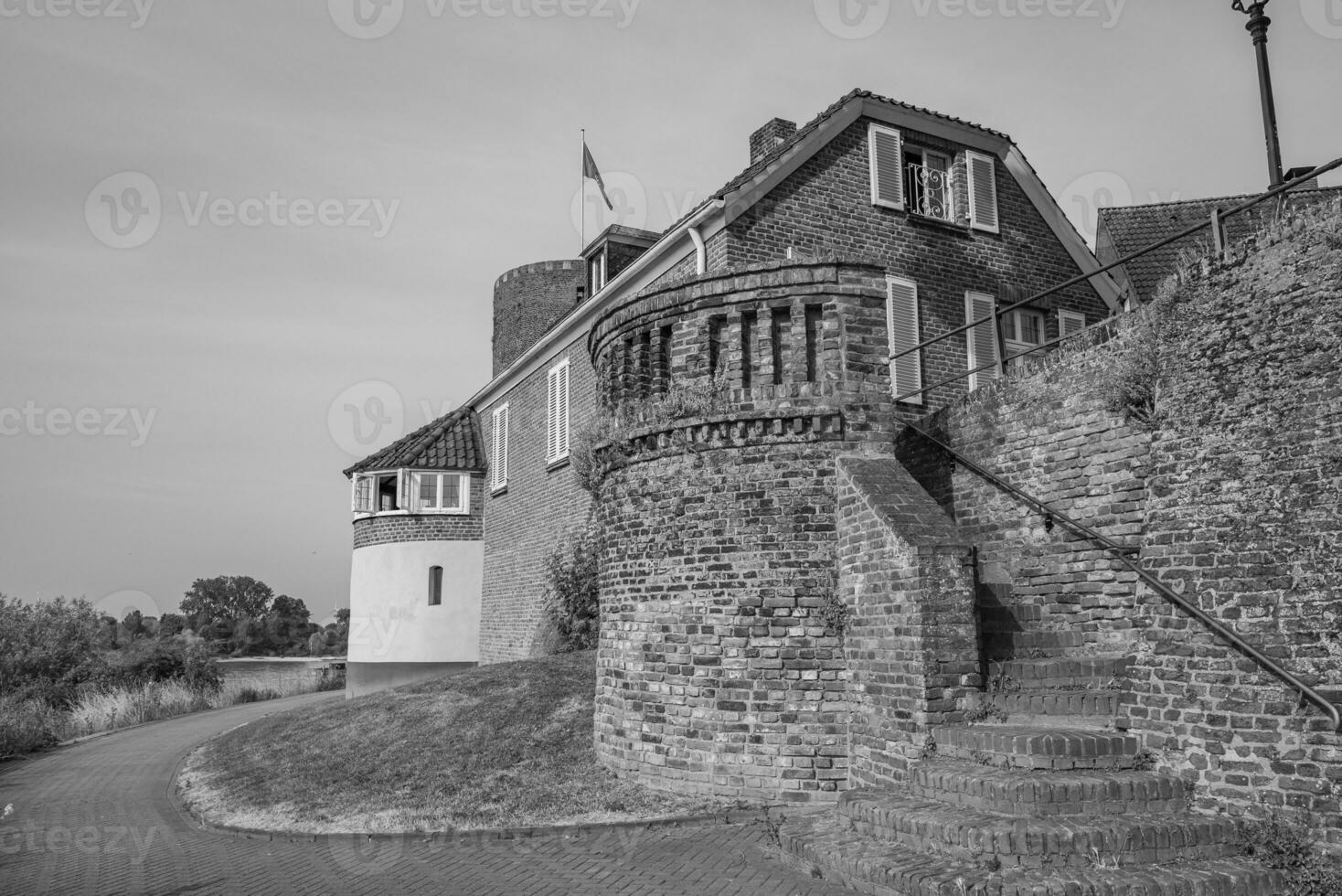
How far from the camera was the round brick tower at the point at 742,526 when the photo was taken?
8.46 metres

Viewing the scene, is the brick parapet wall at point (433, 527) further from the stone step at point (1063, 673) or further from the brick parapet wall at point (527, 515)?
the stone step at point (1063, 673)

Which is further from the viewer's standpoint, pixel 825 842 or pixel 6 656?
pixel 6 656

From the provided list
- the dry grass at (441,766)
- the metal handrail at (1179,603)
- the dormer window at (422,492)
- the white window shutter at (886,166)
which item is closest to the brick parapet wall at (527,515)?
the dormer window at (422,492)

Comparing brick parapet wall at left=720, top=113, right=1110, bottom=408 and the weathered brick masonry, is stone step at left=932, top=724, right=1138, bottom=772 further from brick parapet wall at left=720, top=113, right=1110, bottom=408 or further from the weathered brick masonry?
brick parapet wall at left=720, top=113, right=1110, bottom=408

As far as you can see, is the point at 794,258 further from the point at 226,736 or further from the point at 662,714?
the point at 226,736

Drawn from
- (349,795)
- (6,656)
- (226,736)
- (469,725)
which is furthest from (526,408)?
(6,656)

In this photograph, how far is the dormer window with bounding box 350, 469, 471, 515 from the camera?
25984mm

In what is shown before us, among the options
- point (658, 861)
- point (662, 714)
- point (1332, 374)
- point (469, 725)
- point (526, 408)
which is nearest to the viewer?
point (1332, 374)

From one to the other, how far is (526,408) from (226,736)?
9816mm

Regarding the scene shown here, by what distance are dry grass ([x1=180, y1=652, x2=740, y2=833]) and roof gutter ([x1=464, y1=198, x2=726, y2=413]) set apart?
22.5 feet

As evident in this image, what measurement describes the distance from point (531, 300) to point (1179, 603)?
80.6 feet

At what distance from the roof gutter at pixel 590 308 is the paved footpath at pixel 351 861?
9777mm

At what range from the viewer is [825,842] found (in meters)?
6.57

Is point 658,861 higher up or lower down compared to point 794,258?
lower down
